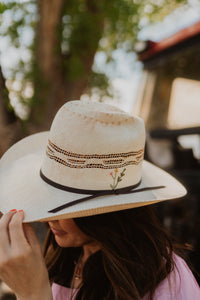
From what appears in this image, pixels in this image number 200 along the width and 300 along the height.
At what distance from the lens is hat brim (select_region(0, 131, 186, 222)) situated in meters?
1.19

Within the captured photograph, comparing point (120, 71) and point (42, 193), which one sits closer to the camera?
point (42, 193)

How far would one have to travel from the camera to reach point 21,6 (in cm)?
405

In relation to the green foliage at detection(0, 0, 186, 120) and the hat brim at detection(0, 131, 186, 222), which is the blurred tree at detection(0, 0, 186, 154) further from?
the hat brim at detection(0, 131, 186, 222)

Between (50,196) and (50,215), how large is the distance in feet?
0.36

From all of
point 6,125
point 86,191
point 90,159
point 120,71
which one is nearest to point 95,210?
point 86,191

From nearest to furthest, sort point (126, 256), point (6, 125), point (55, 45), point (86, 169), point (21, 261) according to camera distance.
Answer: point (21, 261)
point (86, 169)
point (126, 256)
point (6, 125)
point (55, 45)

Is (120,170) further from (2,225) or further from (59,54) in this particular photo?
(59,54)

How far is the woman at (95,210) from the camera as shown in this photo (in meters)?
1.16

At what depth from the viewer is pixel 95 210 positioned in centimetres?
120

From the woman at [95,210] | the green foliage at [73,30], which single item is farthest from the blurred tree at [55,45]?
the woman at [95,210]

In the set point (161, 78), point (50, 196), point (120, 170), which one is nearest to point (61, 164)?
point (50, 196)

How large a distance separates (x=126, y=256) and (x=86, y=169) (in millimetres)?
473

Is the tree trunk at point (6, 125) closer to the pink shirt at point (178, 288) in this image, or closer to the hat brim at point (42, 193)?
the hat brim at point (42, 193)

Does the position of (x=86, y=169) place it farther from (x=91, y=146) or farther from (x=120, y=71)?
(x=120, y=71)
